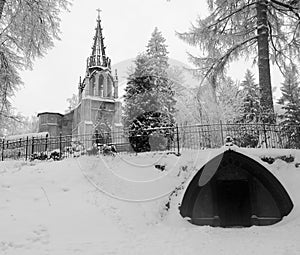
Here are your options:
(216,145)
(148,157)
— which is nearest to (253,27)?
(216,145)

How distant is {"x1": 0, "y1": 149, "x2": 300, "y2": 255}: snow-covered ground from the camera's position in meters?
6.72

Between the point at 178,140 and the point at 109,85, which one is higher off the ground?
the point at 109,85

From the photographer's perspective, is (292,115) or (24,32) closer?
(24,32)

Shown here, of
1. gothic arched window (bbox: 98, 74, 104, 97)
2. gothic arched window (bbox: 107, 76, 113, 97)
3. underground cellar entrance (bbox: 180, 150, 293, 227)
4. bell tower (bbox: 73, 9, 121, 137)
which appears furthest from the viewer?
gothic arched window (bbox: 107, 76, 113, 97)

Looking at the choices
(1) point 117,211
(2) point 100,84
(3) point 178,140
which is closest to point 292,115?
(3) point 178,140

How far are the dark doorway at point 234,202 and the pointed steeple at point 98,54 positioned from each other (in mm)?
29948

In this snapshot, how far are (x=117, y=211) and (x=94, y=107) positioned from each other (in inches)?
1021

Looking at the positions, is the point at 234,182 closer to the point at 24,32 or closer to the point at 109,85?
the point at 24,32

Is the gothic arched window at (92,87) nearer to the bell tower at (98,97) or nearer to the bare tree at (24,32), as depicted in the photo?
the bell tower at (98,97)

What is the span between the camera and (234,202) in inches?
401

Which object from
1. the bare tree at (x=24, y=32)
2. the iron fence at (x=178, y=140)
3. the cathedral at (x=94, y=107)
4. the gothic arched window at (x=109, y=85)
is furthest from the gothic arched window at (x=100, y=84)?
the bare tree at (x=24, y=32)

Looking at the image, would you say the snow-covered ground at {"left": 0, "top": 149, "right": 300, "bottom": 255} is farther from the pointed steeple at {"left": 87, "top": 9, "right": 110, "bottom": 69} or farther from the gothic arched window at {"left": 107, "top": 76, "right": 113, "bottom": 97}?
the pointed steeple at {"left": 87, "top": 9, "right": 110, "bottom": 69}

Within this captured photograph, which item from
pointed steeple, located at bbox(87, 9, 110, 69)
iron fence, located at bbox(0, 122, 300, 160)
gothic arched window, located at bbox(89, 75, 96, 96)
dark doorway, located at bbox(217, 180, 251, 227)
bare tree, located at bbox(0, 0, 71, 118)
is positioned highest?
pointed steeple, located at bbox(87, 9, 110, 69)

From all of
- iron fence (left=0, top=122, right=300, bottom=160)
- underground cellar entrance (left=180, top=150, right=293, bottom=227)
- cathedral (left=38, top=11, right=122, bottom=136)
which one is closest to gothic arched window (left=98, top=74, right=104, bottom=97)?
cathedral (left=38, top=11, right=122, bottom=136)
